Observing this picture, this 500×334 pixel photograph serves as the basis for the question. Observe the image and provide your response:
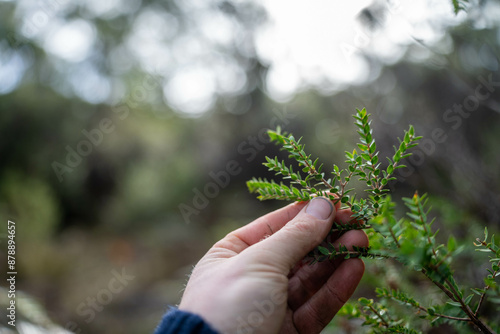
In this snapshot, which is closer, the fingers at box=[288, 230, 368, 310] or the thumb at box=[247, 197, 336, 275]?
the thumb at box=[247, 197, 336, 275]

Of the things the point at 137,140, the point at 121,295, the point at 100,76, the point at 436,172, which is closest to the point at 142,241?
the point at 121,295

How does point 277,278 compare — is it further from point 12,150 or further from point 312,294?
point 12,150

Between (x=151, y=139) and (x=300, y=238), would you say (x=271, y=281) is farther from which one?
(x=151, y=139)

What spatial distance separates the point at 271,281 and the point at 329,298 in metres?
0.32

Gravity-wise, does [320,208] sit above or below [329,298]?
above

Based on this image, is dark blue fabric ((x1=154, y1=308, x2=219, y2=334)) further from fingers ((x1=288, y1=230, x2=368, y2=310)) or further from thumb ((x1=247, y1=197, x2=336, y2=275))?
fingers ((x1=288, y1=230, x2=368, y2=310))

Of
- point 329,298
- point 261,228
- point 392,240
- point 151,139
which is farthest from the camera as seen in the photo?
point 151,139

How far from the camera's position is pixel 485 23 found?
1.50m

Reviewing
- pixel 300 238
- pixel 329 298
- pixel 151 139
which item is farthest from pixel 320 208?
pixel 151 139

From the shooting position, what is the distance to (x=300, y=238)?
1.19 m

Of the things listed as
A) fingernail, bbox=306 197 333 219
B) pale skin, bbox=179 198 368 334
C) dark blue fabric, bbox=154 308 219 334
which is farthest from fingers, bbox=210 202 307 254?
dark blue fabric, bbox=154 308 219 334

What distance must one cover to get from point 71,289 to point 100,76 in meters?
8.16

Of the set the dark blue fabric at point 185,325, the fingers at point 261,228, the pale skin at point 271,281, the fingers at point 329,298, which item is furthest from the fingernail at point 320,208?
the dark blue fabric at point 185,325

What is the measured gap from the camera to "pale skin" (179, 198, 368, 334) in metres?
1.14
